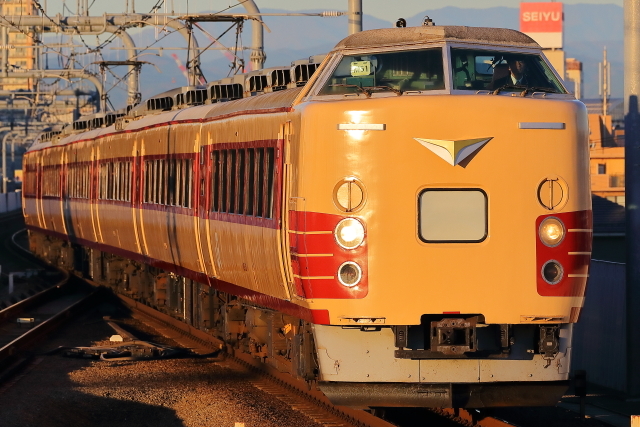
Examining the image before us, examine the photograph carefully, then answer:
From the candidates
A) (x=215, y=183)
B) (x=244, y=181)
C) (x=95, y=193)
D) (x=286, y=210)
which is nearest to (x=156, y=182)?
(x=215, y=183)

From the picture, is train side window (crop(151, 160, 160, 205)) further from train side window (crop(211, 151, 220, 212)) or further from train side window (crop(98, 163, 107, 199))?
train side window (crop(98, 163, 107, 199))

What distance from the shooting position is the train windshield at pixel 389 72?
32.3 feet

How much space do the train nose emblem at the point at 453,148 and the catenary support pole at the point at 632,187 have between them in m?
5.69

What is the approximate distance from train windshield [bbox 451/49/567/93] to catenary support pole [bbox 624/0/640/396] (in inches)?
173

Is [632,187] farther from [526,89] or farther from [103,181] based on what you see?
[103,181]

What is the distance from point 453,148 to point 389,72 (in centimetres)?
114

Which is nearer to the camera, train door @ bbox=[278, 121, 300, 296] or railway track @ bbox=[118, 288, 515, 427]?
train door @ bbox=[278, 121, 300, 296]

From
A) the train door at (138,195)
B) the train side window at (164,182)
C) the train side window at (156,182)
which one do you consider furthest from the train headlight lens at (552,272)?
the train door at (138,195)

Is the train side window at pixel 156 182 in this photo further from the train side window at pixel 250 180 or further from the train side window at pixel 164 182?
the train side window at pixel 250 180

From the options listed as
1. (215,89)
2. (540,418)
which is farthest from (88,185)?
(540,418)

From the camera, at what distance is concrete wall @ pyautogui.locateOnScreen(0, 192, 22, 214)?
70.8 meters

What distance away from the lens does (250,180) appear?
11.9 metres

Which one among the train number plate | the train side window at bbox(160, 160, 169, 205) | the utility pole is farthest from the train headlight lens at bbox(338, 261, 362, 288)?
the utility pole

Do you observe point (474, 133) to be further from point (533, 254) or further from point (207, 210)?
point (207, 210)
